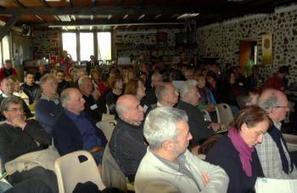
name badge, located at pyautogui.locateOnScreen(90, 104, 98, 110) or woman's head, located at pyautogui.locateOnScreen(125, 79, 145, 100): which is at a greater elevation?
woman's head, located at pyautogui.locateOnScreen(125, 79, 145, 100)

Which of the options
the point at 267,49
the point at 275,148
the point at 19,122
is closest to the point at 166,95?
the point at 19,122

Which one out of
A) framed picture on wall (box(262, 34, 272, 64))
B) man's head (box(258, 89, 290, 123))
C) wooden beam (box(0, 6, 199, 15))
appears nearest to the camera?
man's head (box(258, 89, 290, 123))

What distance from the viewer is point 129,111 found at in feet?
11.1

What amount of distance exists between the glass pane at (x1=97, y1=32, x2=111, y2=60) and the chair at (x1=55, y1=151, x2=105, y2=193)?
46.7ft

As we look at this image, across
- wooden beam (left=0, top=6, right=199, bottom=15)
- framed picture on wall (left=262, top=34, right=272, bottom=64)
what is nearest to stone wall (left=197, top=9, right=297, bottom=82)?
framed picture on wall (left=262, top=34, right=272, bottom=64)

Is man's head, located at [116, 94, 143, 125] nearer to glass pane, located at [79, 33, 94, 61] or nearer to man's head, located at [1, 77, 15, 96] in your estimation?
man's head, located at [1, 77, 15, 96]

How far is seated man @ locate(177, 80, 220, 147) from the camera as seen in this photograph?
14.0 ft

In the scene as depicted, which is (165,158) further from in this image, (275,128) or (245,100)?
(245,100)

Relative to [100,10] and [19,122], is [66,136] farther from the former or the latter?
[100,10]

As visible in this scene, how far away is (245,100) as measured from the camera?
15.5ft

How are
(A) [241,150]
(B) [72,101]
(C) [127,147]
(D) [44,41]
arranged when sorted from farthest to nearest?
1. (D) [44,41]
2. (B) [72,101]
3. (C) [127,147]
4. (A) [241,150]

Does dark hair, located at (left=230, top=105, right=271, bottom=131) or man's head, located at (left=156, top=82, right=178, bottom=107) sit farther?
man's head, located at (left=156, top=82, right=178, bottom=107)

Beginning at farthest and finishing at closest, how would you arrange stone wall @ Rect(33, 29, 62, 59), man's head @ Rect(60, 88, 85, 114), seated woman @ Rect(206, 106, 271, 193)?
1. stone wall @ Rect(33, 29, 62, 59)
2. man's head @ Rect(60, 88, 85, 114)
3. seated woman @ Rect(206, 106, 271, 193)

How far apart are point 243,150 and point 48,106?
2962 mm
